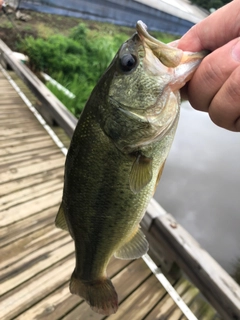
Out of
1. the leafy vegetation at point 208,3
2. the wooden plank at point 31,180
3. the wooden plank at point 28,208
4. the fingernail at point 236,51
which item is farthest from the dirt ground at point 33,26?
the leafy vegetation at point 208,3

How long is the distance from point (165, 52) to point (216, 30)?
0.71 feet

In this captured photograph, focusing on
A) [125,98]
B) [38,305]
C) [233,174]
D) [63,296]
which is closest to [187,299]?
[63,296]

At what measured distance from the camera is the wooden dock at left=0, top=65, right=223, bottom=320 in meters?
2.47

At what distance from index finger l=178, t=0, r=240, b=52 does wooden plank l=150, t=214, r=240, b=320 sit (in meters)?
1.91

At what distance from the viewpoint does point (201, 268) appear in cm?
248

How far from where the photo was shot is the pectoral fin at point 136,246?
145 centimetres

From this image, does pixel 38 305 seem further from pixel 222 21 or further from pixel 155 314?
pixel 222 21

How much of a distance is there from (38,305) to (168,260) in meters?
1.23

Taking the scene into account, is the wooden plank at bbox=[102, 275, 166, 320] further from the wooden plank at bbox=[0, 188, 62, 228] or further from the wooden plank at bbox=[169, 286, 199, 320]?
the wooden plank at bbox=[0, 188, 62, 228]

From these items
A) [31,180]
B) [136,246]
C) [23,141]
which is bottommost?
[23,141]

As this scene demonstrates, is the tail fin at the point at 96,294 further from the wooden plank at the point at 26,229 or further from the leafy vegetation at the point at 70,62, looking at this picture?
the leafy vegetation at the point at 70,62

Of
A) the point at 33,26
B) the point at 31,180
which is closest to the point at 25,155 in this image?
the point at 31,180

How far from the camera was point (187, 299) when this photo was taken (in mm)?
2826

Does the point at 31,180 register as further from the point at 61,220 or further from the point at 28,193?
the point at 61,220
